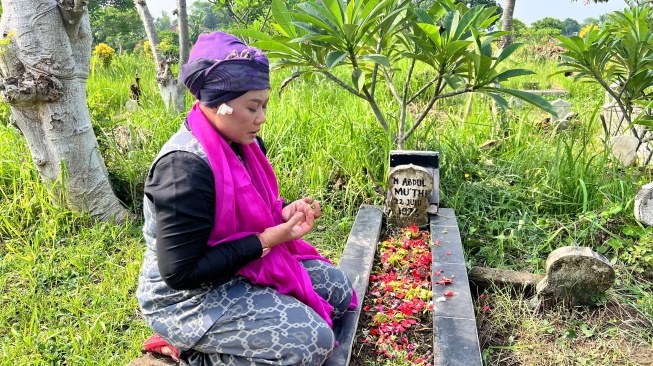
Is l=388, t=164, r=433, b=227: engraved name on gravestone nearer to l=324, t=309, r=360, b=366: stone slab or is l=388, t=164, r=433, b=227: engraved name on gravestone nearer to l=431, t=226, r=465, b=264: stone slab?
l=431, t=226, r=465, b=264: stone slab

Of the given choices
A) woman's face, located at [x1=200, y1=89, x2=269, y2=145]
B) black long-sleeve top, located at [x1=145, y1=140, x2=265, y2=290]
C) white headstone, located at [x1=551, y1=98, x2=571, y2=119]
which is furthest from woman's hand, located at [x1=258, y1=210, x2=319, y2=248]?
white headstone, located at [x1=551, y1=98, x2=571, y2=119]

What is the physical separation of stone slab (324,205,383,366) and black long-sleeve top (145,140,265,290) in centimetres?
62

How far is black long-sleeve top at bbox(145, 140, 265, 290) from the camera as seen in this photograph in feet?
4.86

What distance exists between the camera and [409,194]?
304 cm

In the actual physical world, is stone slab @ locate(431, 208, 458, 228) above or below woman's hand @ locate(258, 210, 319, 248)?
below

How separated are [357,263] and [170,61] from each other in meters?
2.72

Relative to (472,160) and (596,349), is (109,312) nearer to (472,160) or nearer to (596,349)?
(596,349)

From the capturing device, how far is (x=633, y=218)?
2969 mm

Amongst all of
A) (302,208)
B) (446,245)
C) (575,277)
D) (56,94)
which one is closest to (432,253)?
(446,245)

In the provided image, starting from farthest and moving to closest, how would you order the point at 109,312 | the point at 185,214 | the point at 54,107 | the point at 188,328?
the point at 54,107, the point at 109,312, the point at 188,328, the point at 185,214

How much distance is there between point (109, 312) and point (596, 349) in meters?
2.21

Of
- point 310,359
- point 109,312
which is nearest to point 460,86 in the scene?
point 310,359

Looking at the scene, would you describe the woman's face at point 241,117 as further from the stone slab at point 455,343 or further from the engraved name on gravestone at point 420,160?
the engraved name on gravestone at point 420,160

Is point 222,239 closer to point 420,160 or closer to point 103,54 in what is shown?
point 420,160
